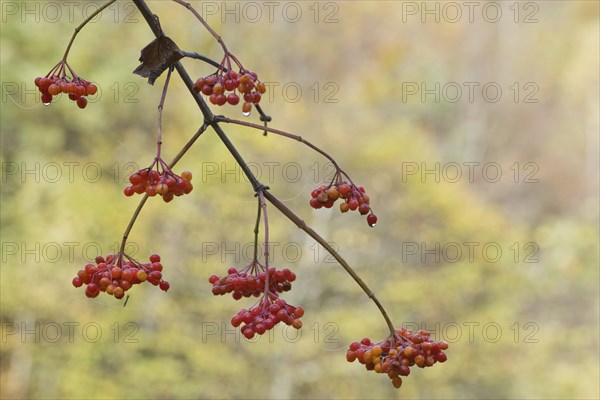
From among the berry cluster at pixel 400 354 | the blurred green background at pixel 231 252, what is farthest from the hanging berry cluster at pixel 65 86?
the blurred green background at pixel 231 252

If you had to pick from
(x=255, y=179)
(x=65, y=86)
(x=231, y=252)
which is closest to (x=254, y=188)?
(x=255, y=179)

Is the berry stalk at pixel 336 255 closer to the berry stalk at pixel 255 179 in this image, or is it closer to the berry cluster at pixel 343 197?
the berry stalk at pixel 255 179

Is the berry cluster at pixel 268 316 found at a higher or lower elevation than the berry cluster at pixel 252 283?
lower

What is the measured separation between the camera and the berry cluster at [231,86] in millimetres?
803

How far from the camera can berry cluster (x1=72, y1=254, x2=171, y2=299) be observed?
2.86ft

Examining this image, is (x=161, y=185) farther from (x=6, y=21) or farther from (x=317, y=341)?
(x=6, y=21)

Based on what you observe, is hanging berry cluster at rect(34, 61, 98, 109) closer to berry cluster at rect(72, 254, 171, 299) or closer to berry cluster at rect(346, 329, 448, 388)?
berry cluster at rect(72, 254, 171, 299)

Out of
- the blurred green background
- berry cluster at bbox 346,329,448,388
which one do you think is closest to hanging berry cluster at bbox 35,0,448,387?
berry cluster at bbox 346,329,448,388

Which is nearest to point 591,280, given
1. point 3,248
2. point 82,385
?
point 82,385

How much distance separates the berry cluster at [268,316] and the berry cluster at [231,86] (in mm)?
215

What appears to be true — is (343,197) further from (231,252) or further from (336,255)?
(231,252)

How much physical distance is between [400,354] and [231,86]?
0.32 m

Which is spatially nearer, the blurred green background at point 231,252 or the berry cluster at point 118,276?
the berry cluster at point 118,276

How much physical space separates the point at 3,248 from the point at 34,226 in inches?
14.7
